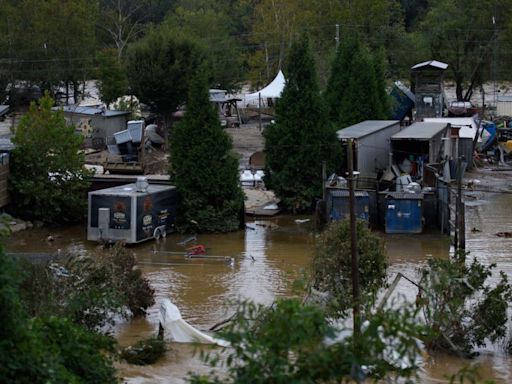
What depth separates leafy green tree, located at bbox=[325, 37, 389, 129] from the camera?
1571 inches

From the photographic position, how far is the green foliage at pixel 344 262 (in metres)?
18.3

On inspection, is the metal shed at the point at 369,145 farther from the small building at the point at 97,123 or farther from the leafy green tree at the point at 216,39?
the leafy green tree at the point at 216,39

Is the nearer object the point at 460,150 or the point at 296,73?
the point at 296,73

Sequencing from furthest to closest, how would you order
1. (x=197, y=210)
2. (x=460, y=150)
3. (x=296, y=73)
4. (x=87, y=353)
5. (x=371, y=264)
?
(x=460, y=150) → (x=296, y=73) → (x=197, y=210) → (x=371, y=264) → (x=87, y=353)

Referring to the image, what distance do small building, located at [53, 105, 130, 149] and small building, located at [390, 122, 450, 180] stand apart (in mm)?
14311

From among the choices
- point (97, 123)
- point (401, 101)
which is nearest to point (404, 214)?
point (97, 123)

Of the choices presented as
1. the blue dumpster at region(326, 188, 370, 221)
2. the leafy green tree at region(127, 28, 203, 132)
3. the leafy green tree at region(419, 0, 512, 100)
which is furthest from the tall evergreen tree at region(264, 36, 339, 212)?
the leafy green tree at region(419, 0, 512, 100)

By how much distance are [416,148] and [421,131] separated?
671 mm

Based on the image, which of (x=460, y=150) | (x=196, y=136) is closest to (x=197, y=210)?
(x=196, y=136)

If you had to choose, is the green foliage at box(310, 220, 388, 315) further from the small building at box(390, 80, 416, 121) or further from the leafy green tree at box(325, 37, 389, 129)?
the small building at box(390, 80, 416, 121)

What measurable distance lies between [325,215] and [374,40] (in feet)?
113

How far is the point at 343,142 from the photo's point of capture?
33250 millimetres

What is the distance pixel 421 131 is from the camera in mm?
35344

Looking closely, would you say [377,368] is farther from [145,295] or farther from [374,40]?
[374,40]
